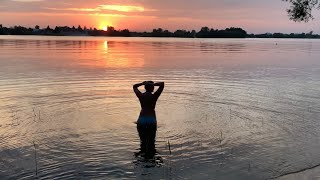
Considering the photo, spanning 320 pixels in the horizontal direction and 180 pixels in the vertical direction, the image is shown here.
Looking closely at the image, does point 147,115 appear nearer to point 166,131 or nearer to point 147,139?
point 147,139

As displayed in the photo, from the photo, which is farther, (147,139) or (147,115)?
(147,115)

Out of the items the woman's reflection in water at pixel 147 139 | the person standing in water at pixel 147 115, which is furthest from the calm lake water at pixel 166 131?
the person standing in water at pixel 147 115

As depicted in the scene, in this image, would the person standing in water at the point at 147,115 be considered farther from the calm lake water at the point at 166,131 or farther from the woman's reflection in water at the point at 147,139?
the calm lake water at the point at 166,131

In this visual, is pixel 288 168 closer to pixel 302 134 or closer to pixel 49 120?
pixel 302 134

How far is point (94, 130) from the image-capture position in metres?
19.4

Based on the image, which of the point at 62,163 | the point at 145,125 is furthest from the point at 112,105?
the point at 62,163

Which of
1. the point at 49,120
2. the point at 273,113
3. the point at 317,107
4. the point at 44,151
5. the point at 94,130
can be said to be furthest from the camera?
the point at 317,107

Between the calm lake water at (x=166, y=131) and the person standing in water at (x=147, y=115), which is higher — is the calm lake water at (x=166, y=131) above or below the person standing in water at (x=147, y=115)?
below

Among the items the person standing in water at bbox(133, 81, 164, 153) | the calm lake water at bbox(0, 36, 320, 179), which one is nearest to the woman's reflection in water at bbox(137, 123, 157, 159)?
the person standing in water at bbox(133, 81, 164, 153)

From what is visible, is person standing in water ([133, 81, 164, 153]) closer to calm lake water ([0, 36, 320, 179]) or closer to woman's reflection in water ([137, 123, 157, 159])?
woman's reflection in water ([137, 123, 157, 159])

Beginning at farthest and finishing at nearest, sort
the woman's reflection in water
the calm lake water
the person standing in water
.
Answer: the person standing in water
the woman's reflection in water
the calm lake water

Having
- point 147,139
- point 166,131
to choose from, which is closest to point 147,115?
point 147,139

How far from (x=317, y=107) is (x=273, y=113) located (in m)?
3.61

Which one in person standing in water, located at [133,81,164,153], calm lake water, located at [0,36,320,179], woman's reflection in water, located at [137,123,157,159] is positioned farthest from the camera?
person standing in water, located at [133,81,164,153]
